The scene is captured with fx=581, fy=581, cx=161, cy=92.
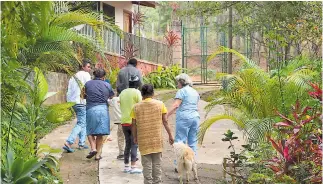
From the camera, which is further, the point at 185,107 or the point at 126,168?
the point at 185,107

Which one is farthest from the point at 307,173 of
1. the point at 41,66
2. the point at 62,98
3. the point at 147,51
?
the point at 147,51

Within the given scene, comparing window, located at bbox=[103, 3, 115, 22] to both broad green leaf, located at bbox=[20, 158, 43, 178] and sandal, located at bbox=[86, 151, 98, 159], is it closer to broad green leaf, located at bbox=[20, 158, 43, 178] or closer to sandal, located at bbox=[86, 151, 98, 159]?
sandal, located at bbox=[86, 151, 98, 159]

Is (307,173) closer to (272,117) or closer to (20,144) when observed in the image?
(272,117)

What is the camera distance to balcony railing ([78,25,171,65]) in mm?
21328

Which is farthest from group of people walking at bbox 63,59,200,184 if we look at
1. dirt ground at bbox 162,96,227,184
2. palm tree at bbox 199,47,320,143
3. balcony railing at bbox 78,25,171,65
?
balcony railing at bbox 78,25,171,65

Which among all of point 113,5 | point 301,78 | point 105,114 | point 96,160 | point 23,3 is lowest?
point 96,160

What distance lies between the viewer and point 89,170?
9172 millimetres

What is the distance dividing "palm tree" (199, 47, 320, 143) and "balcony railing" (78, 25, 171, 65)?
933 centimetres

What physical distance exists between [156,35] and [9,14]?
65.7 metres

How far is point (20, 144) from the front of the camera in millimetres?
7102

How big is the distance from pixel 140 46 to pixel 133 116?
17451 millimetres

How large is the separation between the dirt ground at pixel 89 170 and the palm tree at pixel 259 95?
0.80m

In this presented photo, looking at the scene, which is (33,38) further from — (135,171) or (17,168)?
(135,171)

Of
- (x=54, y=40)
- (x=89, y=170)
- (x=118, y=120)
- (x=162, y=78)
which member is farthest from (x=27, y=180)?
(x=162, y=78)
